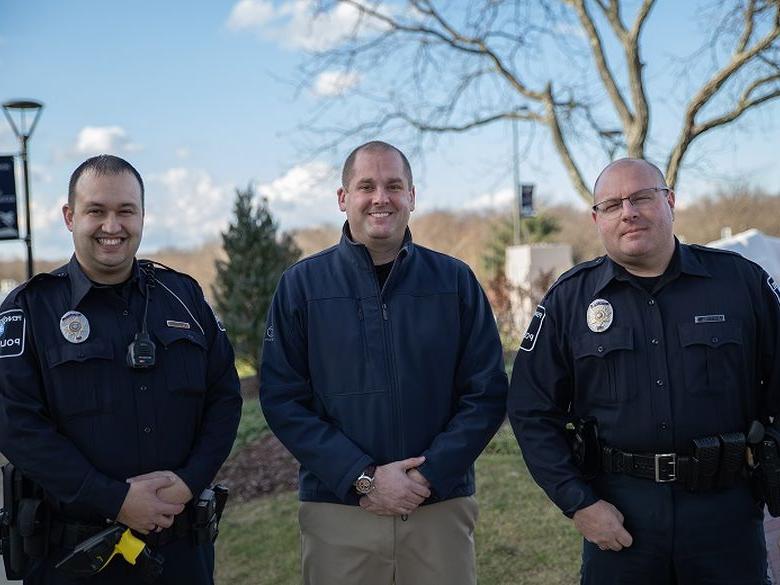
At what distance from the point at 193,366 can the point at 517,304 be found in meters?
15.4

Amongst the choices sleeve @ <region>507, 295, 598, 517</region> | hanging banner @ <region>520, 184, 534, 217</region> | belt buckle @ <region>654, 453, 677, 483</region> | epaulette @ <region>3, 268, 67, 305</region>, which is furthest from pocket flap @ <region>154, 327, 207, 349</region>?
hanging banner @ <region>520, 184, 534, 217</region>

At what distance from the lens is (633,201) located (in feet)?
9.50

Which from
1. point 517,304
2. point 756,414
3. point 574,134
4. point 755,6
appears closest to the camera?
point 756,414

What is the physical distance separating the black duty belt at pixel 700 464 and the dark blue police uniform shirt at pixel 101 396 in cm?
158

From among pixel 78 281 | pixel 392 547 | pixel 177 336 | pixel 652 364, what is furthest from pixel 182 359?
pixel 652 364

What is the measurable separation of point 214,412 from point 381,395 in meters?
0.67

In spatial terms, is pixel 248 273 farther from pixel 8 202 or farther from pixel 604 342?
pixel 604 342

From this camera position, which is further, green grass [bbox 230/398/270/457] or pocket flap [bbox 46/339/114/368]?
green grass [bbox 230/398/270/457]

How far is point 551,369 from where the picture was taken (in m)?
2.97

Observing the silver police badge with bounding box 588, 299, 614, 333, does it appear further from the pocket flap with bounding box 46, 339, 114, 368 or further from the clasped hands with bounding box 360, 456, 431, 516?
the pocket flap with bounding box 46, 339, 114, 368

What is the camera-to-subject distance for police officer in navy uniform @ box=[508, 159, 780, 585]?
2.76 metres

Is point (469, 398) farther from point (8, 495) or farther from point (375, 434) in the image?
point (8, 495)

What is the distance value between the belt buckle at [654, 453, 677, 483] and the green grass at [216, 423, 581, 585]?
2.40 metres

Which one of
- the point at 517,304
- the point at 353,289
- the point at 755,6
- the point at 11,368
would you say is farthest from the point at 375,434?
the point at 517,304
